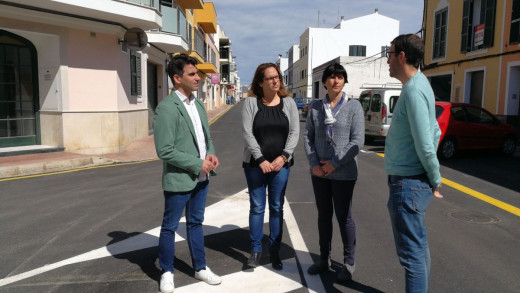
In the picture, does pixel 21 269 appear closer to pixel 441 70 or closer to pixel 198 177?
pixel 198 177

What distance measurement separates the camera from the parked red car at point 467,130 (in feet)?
33.4

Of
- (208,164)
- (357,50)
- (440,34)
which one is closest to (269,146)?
(208,164)

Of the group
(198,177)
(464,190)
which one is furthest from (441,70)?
(198,177)

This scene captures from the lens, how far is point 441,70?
1933cm

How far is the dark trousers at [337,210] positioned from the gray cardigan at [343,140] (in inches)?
3.6

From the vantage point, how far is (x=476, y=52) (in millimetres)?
16516

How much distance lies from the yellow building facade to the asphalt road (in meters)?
9.44

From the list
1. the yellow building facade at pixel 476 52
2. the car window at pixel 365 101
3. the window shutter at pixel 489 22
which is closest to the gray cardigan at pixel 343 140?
the car window at pixel 365 101

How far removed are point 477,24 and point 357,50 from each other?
1441 inches

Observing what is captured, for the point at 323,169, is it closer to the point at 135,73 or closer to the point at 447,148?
the point at 447,148

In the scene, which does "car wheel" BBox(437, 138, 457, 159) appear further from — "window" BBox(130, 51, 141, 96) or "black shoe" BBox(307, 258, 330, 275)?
"window" BBox(130, 51, 141, 96)

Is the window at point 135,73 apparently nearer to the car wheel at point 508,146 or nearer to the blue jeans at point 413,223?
the car wheel at point 508,146

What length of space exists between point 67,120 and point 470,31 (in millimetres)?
16325

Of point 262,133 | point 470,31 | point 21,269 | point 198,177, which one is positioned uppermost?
point 470,31
